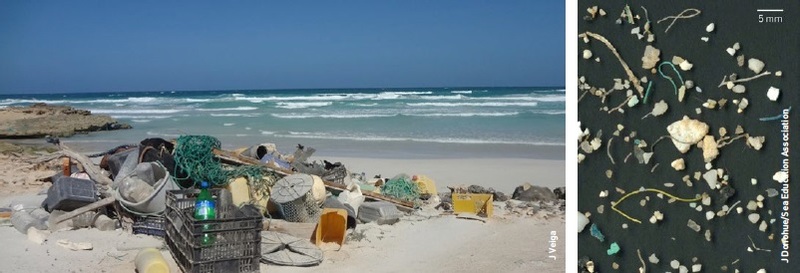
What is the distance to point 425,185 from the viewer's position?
12.8ft

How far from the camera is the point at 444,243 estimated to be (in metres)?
2.98

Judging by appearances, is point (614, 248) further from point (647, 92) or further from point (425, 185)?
point (425, 185)

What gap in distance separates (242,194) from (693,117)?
1.94 m

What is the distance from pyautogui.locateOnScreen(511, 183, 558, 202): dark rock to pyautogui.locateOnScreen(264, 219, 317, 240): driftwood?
1168 mm

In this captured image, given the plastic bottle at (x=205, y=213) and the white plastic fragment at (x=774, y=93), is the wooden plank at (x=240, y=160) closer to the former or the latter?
the plastic bottle at (x=205, y=213)

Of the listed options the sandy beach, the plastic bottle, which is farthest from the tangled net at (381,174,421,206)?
the plastic bottle

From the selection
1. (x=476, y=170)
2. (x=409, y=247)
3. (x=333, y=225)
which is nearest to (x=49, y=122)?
(x=333, y=225)

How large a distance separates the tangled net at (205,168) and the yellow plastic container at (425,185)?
899 mm

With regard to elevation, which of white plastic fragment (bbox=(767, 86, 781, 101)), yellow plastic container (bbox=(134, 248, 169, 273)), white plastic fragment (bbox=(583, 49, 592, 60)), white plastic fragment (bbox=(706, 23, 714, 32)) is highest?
white plastic fragment (bbox=(706, 23, 714, 32))

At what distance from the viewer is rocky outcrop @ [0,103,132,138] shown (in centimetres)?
414

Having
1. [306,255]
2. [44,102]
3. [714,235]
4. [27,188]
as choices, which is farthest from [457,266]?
[44,102]

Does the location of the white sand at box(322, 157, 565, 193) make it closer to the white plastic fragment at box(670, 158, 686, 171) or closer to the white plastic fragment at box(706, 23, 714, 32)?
the white plastic fragment at box(670, 158, 686, 171)

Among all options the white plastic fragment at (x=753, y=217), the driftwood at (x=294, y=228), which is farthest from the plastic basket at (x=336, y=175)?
the white plastic fragment at (x=753, y=217)

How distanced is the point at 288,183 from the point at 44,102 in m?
3.19
